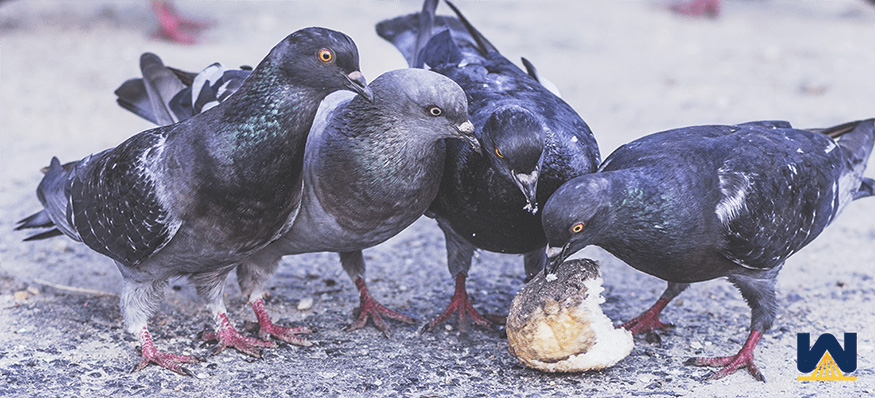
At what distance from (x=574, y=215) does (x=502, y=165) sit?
0.43 m

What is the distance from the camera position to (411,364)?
4125mm

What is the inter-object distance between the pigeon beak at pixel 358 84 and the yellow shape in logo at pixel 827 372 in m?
2.34

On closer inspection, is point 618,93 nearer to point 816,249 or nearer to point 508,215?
point 816,249

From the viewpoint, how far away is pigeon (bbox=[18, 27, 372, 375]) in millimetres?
3588

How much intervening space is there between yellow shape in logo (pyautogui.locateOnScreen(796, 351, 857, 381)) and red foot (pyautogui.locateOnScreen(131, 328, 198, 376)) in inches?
110

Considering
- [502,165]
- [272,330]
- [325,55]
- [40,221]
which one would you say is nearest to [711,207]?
[502,165]

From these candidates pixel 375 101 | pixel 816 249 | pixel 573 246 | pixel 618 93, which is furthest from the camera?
pixel 618 93

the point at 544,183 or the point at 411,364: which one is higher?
the point at 544,183

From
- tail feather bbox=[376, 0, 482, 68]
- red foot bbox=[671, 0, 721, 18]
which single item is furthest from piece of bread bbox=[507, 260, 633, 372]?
red foot bbox=[671, 0, 721, 18]

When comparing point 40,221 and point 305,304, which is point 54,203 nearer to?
point 40,221

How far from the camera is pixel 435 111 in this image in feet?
12.2

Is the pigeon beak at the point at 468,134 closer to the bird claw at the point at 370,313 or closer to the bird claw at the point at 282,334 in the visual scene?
the bird claw at the point at 370,313

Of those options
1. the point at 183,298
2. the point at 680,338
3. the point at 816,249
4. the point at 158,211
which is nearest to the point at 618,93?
the point at 816,249

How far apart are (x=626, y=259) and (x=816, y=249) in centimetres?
241
